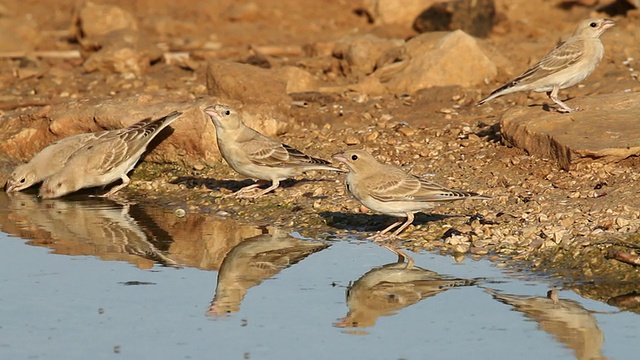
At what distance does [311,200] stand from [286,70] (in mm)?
4028

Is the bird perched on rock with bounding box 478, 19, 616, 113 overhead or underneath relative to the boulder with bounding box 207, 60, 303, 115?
overhead

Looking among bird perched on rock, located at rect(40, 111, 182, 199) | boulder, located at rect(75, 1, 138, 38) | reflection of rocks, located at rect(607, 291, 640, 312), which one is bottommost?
reflection of rocks, located at rect(607, 291, 640, 312)

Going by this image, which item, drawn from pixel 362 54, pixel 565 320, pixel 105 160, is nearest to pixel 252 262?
pixel 565 320

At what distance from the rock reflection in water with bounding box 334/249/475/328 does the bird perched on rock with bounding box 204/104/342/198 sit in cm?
253

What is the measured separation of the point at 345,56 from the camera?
15.7 metres

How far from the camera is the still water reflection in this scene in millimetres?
6969

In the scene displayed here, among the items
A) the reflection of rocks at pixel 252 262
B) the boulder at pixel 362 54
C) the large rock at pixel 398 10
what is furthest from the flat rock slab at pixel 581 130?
the large rock at pixel 398 10

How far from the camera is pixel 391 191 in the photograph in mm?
9391

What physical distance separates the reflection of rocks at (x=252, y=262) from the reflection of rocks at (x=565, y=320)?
1.76m

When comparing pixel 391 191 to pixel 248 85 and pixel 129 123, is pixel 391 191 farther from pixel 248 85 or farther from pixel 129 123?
pixel 248 85

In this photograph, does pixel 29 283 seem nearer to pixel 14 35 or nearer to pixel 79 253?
pixel 79 253

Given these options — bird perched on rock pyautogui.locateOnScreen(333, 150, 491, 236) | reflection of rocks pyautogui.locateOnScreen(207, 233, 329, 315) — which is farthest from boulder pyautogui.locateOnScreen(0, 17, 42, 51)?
bird perched on rock pyautogui.locateOnScreen(333, 150, 491, 236)

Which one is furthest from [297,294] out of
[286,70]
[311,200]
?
[286,70]

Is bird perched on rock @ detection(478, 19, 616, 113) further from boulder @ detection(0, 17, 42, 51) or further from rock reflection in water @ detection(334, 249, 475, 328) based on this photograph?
boulder @ detection(0, 17, 42, 51)
